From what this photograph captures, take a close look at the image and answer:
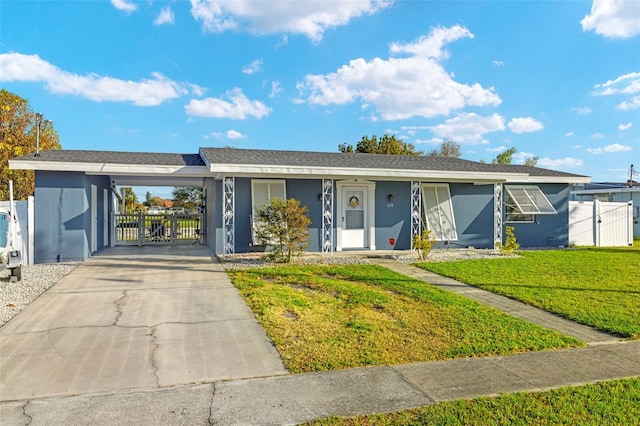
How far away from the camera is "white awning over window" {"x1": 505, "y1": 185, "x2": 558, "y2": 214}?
1552 cm

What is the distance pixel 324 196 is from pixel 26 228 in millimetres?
8459

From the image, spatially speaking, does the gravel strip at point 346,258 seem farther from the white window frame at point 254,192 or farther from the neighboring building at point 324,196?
the white window frame at point 254,192

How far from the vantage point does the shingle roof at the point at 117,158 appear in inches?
436

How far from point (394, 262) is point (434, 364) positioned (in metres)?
7.30

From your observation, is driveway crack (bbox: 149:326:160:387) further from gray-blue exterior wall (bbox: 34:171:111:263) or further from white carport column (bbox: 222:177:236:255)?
gray-blue exterior wall (bbox: 34:171:111:263)

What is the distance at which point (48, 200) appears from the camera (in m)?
10.9

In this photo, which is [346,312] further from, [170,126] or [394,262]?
[170,126]

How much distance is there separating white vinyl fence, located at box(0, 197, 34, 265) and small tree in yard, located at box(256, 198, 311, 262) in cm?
602

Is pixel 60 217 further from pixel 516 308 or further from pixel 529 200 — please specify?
pixel 529 200

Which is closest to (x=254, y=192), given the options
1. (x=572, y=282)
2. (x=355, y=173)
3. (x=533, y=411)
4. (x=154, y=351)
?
(x=355, y=173)

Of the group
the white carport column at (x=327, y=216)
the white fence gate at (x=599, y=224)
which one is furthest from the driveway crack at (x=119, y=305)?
the white fence gate at (x=599, y=224)

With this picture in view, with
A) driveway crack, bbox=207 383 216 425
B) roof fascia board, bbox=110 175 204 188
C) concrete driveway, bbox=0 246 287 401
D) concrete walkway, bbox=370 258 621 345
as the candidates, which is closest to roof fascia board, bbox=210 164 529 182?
concrete walkway, bbox=370 258 621 345

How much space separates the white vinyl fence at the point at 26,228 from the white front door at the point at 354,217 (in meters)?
9.16

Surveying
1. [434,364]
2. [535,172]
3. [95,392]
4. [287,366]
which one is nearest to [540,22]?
[535,172]
